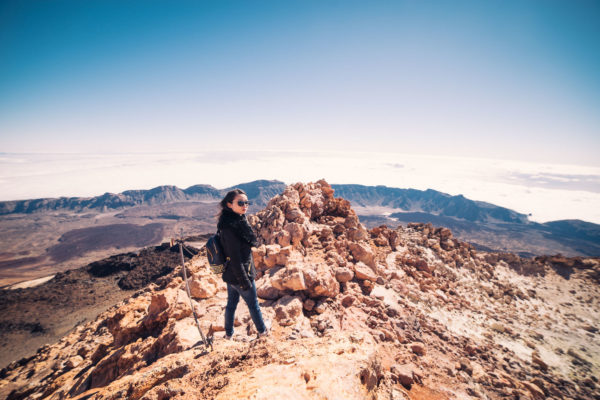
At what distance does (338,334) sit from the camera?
3.74 metres

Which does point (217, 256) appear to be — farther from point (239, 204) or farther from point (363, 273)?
point (363, 273)

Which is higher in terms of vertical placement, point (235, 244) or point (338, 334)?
point (235, 244)

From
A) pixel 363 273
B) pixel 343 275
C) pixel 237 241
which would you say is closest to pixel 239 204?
pixel 237 241

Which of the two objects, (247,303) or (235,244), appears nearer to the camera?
(235,244)

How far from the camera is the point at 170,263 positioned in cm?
3794

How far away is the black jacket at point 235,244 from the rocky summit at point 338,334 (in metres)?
1.01

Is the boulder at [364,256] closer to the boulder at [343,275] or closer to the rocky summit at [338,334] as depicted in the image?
the rocky summit at [338,334]

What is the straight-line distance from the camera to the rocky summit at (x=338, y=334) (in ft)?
10.1

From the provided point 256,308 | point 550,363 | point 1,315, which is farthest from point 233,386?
point 1,315

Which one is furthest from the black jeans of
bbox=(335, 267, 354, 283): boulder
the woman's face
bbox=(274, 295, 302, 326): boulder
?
bbox=(335, 267, 354, 283): boulder

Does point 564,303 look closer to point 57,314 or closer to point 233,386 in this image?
point 233,386

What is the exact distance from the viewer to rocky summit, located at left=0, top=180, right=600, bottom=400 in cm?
308

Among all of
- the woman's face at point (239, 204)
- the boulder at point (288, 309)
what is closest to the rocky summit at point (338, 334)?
the boulder at point (288, 309)

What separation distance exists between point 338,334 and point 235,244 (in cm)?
218
